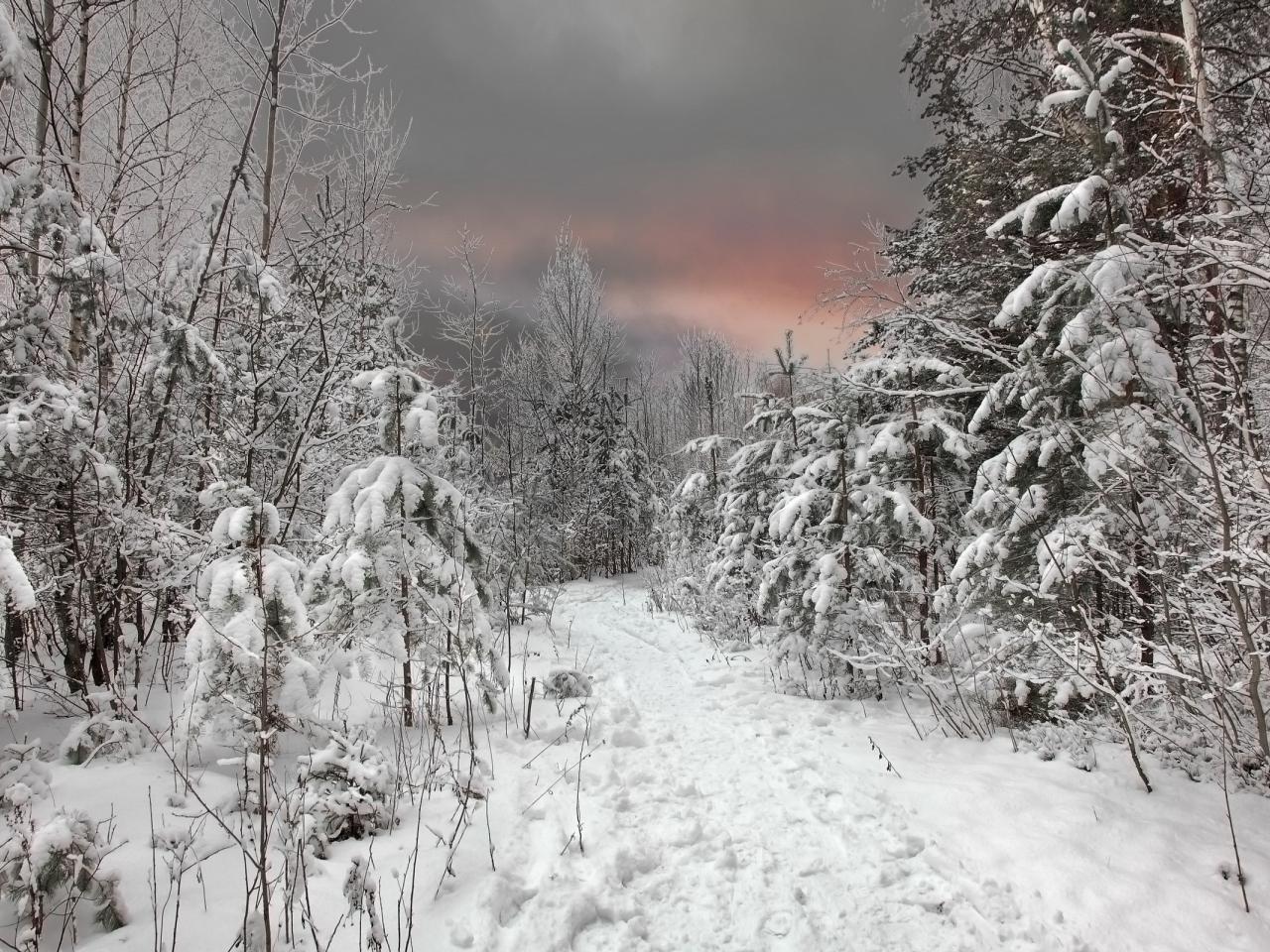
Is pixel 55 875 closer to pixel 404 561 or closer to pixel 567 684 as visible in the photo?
pixel 404 561

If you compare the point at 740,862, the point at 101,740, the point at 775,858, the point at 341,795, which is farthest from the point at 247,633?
the point at 775,858

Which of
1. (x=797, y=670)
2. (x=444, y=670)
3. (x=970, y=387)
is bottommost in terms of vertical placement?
(x=797, y=670)

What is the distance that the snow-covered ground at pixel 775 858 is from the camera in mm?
2369

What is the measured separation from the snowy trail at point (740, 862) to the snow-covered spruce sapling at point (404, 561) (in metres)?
1.18

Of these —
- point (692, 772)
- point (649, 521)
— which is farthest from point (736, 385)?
point (692, 772)

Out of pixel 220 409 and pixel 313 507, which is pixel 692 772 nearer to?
pixel 313 507

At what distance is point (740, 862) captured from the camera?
2973mm

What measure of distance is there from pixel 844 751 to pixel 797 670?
2265mm

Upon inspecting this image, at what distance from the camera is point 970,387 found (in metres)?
4.71

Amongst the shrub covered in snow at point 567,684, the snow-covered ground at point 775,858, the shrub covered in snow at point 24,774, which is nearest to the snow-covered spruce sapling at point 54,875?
the snow-covered ground at point 775,858

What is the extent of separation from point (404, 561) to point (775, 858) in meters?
3.00

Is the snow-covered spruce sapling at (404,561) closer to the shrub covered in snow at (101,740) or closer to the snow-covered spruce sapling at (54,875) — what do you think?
the shrub covered in snow at (101,740)

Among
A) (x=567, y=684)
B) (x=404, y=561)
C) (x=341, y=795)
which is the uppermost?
(x=404, y=561)

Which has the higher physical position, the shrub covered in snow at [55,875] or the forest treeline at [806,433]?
the forest treeline at [806,433]
